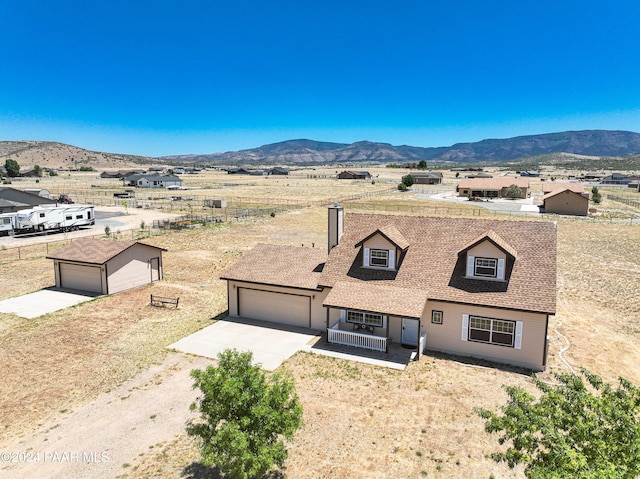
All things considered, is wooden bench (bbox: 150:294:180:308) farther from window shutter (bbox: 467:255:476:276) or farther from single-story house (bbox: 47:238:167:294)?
window shutter (bbox: 467:255:476:276)

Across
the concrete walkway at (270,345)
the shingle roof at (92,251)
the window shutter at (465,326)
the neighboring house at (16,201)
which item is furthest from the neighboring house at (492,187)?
the concrete walkway at (270,345)

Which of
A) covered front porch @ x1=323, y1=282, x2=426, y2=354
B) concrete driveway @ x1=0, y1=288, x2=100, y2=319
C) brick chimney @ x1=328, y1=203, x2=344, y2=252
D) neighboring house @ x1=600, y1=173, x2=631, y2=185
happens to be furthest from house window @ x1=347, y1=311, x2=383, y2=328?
neighboring house @ x1=600, y1=173, x2=631, y2=185

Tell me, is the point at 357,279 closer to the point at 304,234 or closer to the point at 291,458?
the point at 291,458

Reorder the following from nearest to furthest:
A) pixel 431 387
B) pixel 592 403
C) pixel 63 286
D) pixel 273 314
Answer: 1. pixel 592 403
2. pixel 431 387
3. pixel 273 314
4. pixel 63 286

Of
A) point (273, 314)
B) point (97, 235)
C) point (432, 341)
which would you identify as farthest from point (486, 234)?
point (97, 235)

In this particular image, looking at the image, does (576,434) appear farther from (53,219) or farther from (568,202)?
(568,202)

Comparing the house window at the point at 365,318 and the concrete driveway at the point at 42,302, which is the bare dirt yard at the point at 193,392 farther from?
the house window at the point at 365,318
